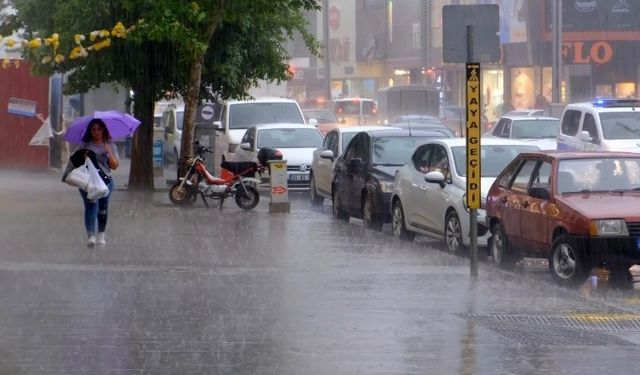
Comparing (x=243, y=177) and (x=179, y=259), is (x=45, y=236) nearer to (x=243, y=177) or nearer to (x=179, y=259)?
(x=179, y=259)

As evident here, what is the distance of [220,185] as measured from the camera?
23.1 meters

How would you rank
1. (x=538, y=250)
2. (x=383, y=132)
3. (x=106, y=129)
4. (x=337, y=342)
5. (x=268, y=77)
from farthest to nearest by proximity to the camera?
1. (x=268, y=77)
2. (x=383, y=132)
3. (x=106, y=129)
4. (x=538, y=250)
5. (x=337, y=342)

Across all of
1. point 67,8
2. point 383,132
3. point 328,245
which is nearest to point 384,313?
point 328,245

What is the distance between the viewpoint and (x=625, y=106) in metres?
24.7

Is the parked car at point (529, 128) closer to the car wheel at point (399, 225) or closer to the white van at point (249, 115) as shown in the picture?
the white van at point (249, 115)

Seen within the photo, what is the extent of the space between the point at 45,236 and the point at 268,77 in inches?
390

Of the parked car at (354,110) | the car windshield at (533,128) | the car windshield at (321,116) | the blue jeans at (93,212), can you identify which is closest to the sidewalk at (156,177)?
the car windshield at (533,128)

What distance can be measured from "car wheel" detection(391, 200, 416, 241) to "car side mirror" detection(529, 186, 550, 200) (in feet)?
14.0

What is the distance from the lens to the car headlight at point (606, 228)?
44.3ft

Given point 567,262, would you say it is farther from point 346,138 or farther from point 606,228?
point 346,138

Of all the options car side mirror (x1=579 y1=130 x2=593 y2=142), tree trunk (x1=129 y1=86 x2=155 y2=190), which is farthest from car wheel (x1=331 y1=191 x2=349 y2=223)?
tree trunk (x1=129 y1=86 x2=155 y2=190)

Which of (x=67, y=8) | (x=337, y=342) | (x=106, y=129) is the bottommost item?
(x=337, y=342)

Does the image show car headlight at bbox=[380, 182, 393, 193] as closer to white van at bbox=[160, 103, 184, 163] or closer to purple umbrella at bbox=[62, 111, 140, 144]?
purple umbrella at bbox=[62, 111, 140, 144]

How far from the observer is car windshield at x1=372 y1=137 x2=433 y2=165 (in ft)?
69.2
